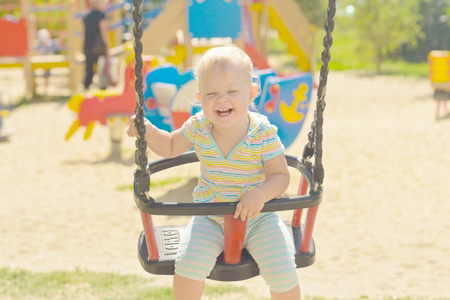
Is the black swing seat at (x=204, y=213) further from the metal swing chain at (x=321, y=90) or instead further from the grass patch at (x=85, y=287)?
the grass patch at (x=85, y=287)

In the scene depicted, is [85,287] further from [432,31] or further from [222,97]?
[432,31]

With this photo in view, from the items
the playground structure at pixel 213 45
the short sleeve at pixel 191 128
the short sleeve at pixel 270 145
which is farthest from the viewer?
the playground structure at pixel 213 45

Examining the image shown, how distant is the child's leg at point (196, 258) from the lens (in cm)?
217

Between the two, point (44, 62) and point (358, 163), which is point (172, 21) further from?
point (44, 62)

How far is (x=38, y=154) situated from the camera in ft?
24.5

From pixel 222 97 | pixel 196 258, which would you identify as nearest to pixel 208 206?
pixel 196 258

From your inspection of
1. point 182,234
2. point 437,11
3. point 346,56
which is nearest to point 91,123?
point 182,234

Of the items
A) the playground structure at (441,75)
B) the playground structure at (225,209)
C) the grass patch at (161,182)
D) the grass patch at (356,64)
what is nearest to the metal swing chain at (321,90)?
the playground structure at (225,209)

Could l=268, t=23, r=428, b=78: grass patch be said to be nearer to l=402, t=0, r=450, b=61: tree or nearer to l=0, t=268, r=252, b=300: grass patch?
l=402, t=0, r=450, b=61: tree

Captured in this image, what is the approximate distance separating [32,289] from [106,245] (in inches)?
40.3

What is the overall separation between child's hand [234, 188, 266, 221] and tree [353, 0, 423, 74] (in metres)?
13.4

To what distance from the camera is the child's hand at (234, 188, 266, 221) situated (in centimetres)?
202

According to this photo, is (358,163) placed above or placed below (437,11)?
below

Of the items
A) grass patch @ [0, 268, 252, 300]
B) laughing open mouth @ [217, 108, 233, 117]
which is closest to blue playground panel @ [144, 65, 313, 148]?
grass patch @ [0, 268, 252, 300]
